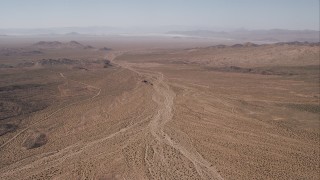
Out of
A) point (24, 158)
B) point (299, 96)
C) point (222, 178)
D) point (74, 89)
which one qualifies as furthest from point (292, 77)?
point (24, 158)

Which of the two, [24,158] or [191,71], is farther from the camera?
[191,71]

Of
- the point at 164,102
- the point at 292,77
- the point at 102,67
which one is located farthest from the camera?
the point at 102,67

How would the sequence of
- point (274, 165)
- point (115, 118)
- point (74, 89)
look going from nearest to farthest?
point (274, 165) < point (115, 118) < point (74, 89)

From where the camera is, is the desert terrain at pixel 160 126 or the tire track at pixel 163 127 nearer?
the tire track at pixel 163 127

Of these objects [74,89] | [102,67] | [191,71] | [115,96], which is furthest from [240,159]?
[102,67]

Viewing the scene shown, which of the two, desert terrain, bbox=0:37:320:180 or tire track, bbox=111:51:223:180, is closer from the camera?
tire track, bbox=111:51:223:180

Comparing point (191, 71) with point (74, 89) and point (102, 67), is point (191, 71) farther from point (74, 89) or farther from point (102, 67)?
point (74, 89)

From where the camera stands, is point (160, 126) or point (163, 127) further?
point (160, 126)
